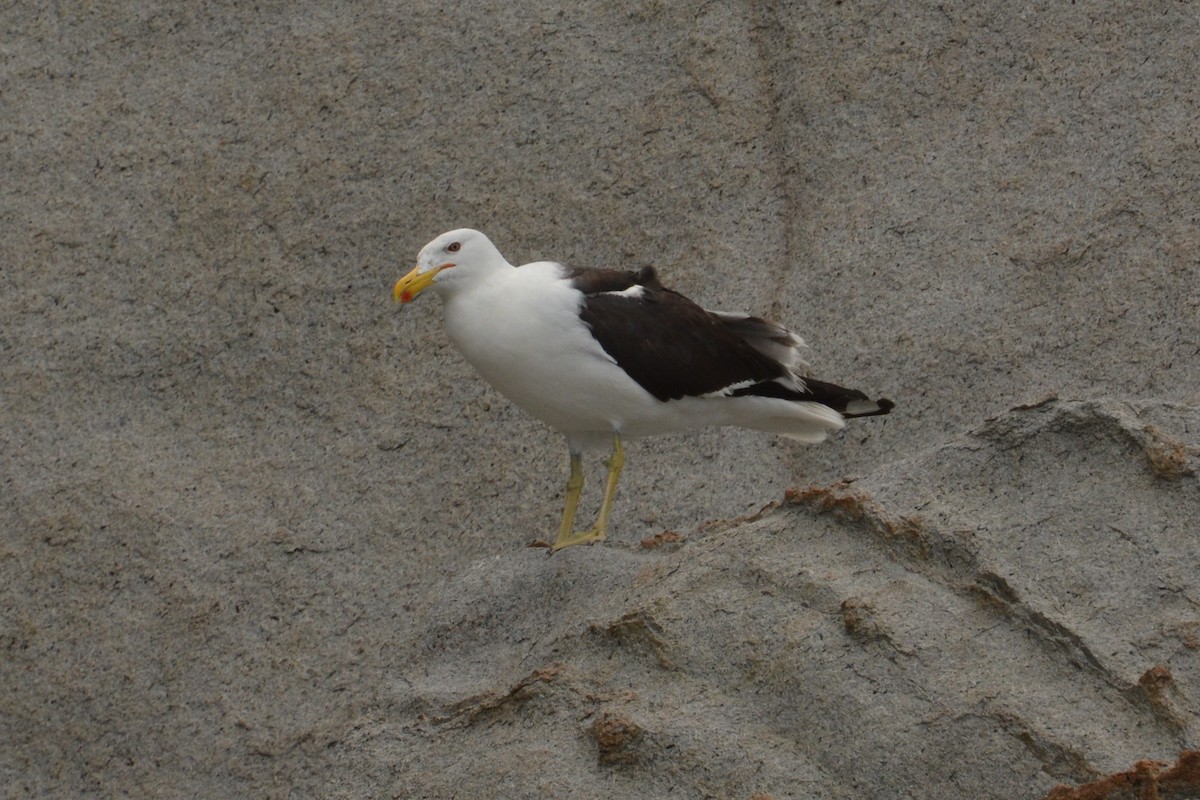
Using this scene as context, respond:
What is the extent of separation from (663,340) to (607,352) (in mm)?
236

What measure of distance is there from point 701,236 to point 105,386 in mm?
2729

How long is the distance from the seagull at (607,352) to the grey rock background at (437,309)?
1.59 ft

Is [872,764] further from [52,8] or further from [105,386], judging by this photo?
[52,8]

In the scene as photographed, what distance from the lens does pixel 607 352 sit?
5566 mm

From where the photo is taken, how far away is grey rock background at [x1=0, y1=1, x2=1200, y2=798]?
18.2ft

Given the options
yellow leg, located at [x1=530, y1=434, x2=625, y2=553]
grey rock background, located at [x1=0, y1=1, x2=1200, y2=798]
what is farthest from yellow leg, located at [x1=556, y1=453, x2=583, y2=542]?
grey rock background, located at [x1=0, y1=1, x2=1200, y2=798]

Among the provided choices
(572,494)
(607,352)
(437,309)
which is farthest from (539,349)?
(437,309)

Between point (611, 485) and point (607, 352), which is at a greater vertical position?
point (607, 352)

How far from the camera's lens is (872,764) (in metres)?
4.09

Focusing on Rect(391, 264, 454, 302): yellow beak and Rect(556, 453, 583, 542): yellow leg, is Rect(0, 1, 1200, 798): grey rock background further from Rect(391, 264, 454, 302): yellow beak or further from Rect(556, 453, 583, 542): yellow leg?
Rect(391, 264, 454, 302): yellow beak

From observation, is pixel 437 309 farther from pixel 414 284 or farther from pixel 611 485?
pixel 611 485

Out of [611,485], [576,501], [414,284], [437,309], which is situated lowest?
[576,501]

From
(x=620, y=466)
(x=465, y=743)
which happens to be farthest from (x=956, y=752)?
(x=620, y=466)

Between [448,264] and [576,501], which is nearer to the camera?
[448,264]
